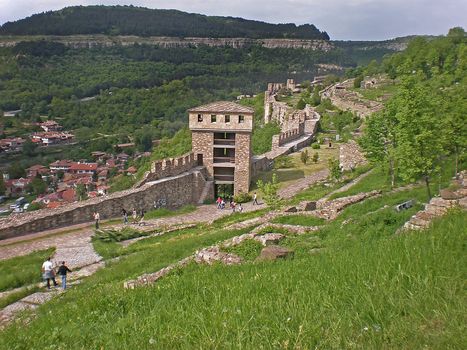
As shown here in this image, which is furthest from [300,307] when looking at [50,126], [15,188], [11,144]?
[50,126]

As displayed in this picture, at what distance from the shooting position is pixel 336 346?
12.2 feet

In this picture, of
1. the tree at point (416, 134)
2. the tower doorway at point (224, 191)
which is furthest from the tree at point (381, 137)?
the tower doorway at point (224, 191)

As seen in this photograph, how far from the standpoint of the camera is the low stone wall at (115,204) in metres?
16.9

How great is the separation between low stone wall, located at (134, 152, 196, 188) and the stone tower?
87 centimetres

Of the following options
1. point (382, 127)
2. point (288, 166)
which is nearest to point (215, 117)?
point (288, 166)

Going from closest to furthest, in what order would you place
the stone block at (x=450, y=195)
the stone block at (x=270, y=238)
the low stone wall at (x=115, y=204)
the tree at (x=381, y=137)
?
the stone block at (x=450, y=195) → the stone block at (x=270, y=238) → the low stone wall at (x=115, y=204) → the tree at (x=381, y=137)

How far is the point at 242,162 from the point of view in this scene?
85.9ft

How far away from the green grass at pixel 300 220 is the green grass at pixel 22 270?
21.5ft

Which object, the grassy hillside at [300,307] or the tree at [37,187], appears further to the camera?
the tree at [37,187]

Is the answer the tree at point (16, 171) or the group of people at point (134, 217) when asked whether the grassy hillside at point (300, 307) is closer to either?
the group of people at point (134, 217)

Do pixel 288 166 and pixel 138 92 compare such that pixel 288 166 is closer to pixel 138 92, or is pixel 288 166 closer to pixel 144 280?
pixel 144 280

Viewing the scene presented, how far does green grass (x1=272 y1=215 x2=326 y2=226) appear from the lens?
43.2 ft

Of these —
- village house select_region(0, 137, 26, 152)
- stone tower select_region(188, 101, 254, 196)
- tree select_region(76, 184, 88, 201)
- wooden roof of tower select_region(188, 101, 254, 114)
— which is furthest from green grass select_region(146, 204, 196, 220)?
village house select_region(0, 137, 26, 152)

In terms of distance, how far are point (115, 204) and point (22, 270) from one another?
7.32 metres
